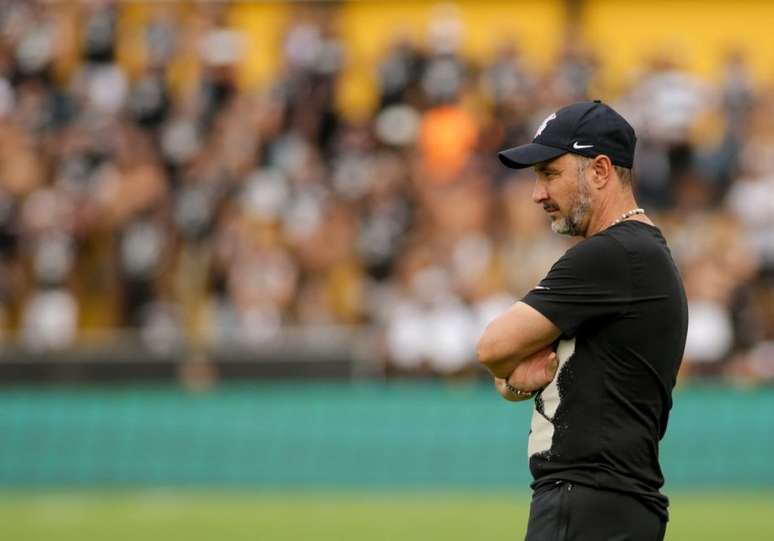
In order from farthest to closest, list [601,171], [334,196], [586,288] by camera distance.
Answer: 1. [334,196]
2. [601,171]
3. [586,288]

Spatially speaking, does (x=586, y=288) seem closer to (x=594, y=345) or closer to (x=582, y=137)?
(x=594, y=345)

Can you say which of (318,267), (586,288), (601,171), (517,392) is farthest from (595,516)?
(318,267)

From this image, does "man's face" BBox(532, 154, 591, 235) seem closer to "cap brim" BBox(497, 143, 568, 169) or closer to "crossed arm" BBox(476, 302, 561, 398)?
"cap brim" BBox(497, 143, 568, 169)

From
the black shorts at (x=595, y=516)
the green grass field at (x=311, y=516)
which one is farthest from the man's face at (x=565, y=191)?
the green grass field at (x=311, y=516)

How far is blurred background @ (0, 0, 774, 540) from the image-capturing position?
1388cm

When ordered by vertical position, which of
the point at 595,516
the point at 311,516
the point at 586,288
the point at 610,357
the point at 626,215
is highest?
the point at 626,215

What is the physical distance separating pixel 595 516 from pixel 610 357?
49 centimetres

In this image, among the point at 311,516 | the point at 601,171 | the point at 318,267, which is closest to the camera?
the point at 601,171

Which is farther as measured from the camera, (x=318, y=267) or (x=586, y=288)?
(x=318, y=267)

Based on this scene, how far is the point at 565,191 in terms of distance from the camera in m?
4.48

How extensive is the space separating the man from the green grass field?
6.99 m

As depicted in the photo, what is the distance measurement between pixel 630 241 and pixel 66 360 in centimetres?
1102

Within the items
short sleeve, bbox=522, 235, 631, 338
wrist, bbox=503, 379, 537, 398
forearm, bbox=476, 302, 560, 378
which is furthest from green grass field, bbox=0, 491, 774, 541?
short sleeve, bbox=522, 235, 631, 338

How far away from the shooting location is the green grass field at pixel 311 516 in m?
11.7
